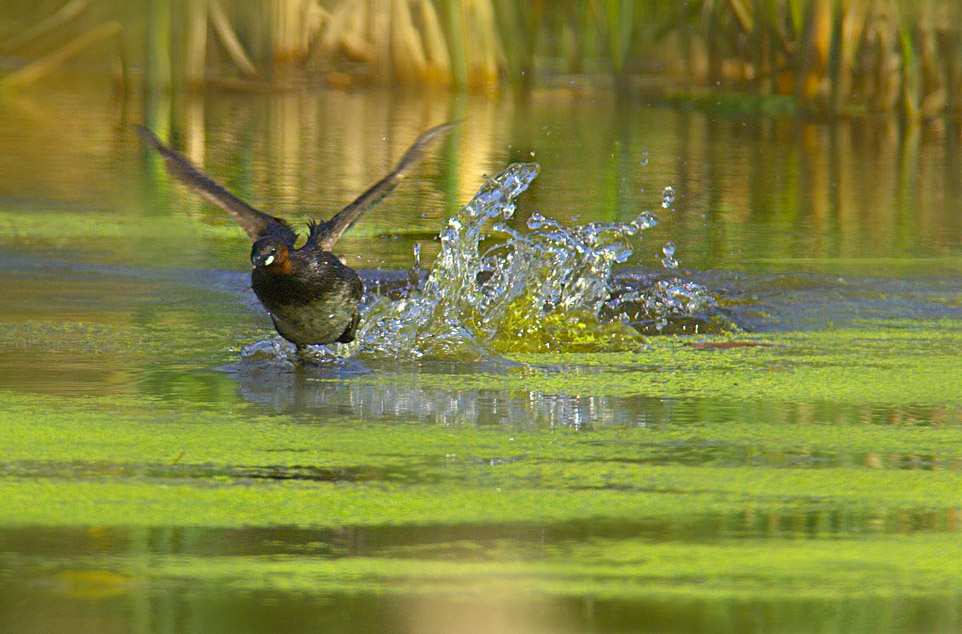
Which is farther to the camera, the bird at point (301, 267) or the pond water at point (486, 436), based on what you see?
the bird at point (301, 267)

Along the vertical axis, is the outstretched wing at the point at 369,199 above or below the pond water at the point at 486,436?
above

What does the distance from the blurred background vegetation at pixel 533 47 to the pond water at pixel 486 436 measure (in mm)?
4307

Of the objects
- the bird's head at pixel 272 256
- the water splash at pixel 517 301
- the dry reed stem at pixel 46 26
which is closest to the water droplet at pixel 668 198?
the water splash at pixel 517 301

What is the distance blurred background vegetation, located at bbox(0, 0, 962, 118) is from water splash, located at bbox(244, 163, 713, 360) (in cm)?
707

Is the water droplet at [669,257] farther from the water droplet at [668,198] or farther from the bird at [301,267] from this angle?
the bird at [301,267]

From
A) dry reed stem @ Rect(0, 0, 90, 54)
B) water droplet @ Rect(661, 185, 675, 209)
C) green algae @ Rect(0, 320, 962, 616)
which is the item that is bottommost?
green algae @ Rect(0, 320, 962, 616)

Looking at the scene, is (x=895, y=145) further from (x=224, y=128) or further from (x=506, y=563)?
(x=506, y=563)

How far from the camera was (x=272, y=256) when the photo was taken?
5996 millimetres

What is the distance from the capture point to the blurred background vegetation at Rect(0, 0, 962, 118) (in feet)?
49.0

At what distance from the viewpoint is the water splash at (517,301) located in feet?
22.2

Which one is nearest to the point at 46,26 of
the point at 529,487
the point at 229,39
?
the point at 229,39

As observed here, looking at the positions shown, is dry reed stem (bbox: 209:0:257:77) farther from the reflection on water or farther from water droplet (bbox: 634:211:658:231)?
water droplet (bbox: 634:211:658:231)

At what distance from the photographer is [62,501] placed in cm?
453

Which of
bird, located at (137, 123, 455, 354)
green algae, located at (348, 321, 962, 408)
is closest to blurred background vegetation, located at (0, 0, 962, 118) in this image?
green algae, located at (348, 321, 962, 408)
